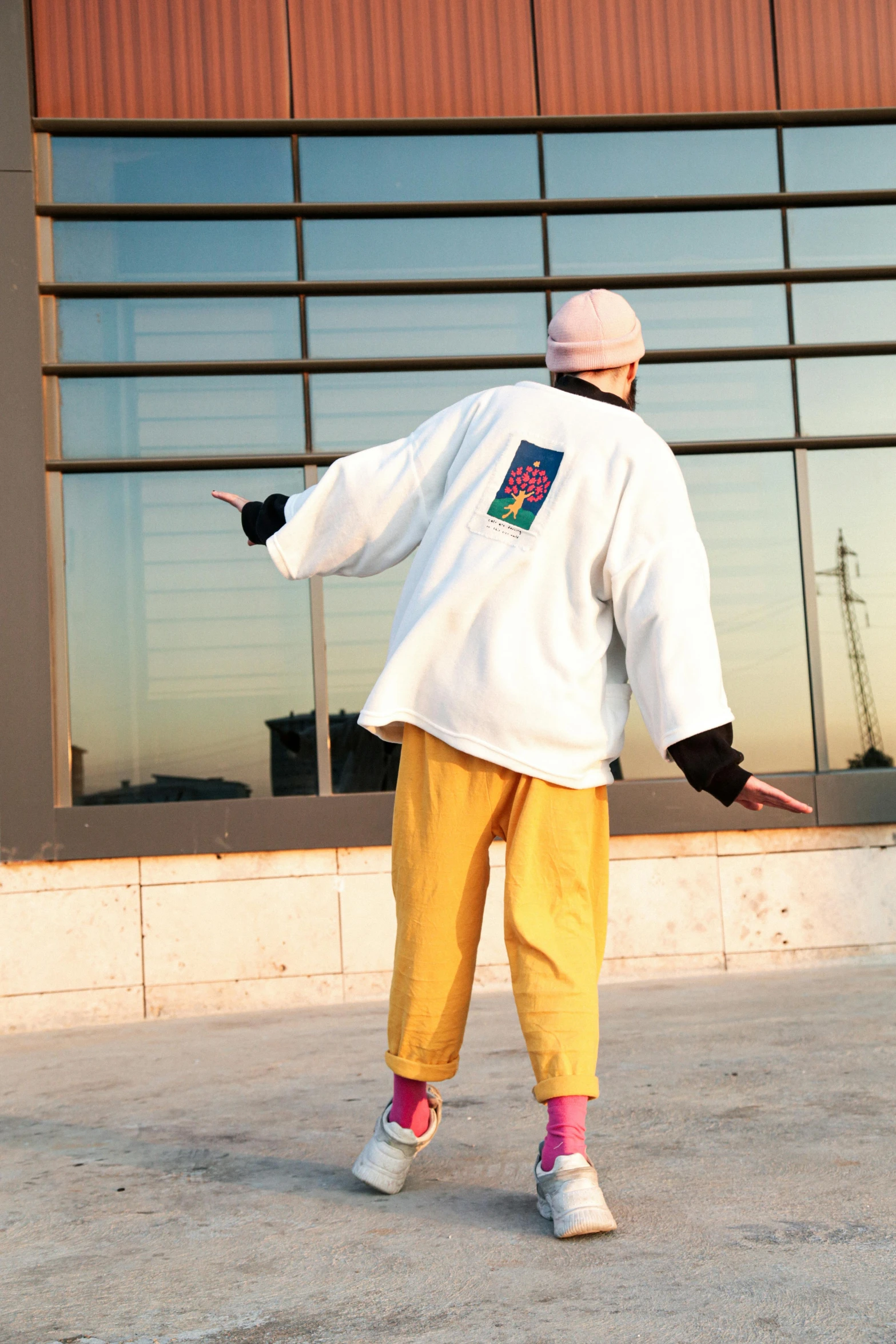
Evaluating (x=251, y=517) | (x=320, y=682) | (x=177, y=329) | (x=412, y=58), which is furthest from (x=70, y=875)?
(x=412, y=58)

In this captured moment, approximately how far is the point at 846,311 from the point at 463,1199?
487cm

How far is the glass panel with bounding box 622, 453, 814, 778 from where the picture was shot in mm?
5660

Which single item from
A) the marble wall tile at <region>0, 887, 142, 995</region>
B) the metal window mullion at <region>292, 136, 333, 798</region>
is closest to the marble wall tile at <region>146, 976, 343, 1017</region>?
the marble wall tile at <region>0, 887, 142, 995</region>

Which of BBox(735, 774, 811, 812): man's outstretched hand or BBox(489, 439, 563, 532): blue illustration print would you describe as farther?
BBox(489, 439, 563, 532): blue illustration print

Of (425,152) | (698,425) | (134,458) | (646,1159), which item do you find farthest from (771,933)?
(425,152)

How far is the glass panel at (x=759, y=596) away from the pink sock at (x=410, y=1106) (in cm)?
338

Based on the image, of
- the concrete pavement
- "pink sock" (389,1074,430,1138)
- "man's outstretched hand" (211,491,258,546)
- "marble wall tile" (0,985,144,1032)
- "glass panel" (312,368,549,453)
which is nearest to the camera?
the concrete pavement

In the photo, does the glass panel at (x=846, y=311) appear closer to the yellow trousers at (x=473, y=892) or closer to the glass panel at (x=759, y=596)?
the glass panel at (x=759, y=596)

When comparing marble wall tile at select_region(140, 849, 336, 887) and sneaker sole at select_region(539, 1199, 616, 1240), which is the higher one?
marble wall tile at select_region(140, 849, 336, 887)

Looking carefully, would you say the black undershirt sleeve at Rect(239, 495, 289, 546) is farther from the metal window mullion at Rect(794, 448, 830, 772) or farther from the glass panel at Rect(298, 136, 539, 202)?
the metal window mullion at Rect(794, 448, 830, 772)

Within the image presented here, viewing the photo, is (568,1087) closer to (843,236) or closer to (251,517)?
(251,517)

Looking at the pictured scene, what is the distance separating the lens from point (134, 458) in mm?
5477

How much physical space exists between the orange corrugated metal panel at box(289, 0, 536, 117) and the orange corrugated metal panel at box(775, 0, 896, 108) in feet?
4.20

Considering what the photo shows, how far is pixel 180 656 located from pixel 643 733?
7.25ft
